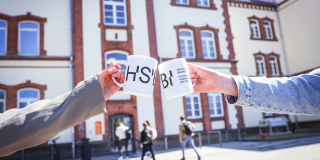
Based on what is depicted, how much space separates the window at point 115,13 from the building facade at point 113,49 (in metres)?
0.06

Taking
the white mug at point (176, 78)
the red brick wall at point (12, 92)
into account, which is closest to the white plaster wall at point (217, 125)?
the red brick wall at point (12, 92)

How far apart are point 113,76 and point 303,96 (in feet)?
3.93

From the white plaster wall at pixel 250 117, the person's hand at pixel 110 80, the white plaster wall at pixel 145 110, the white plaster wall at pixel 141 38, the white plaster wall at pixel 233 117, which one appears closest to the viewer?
the person's hand at pixel 110 80

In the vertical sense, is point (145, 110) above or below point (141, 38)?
below

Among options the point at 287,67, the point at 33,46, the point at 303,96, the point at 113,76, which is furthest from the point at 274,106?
the point at 287,67

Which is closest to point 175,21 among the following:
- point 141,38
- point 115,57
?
point 141,38

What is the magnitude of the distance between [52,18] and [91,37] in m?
2.46

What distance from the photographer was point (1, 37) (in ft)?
44.0

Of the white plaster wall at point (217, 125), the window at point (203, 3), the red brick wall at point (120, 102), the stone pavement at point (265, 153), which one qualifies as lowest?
the stone pavement at point (265, 153)

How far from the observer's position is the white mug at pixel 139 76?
1.87 metres

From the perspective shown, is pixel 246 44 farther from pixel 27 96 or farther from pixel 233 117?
pixel 27 96

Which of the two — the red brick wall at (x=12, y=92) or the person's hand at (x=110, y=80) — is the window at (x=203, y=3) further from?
the person's hand at (x=110, y=80)

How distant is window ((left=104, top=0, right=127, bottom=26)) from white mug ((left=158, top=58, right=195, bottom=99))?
13667 mm

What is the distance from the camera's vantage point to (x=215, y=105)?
1633 cm
